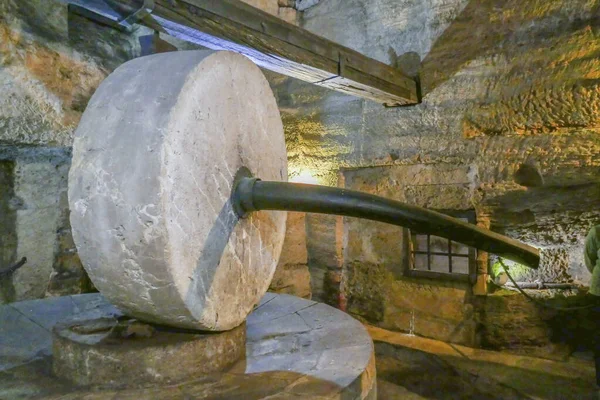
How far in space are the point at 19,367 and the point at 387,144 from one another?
3.61 meters

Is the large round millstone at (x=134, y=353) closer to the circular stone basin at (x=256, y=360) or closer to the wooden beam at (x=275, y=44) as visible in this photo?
the circular stone basin at (x=256, y=360)

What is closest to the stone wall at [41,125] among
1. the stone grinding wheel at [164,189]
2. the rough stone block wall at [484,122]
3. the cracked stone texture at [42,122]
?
the cracked stone texture at [42,122]

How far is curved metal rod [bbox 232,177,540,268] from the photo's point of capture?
1659 mm

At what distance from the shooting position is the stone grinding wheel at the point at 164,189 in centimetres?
157

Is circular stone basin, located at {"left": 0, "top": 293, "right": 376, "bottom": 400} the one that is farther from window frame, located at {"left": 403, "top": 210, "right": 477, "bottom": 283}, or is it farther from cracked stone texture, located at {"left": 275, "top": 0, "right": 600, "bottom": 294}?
cracked stone texture, located at {"left": 275, "top": 0, "right": 600, "bottom": 294}

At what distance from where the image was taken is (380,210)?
1659 mm

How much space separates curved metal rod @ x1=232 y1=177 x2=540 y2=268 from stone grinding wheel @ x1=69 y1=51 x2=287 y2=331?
238 millimetres

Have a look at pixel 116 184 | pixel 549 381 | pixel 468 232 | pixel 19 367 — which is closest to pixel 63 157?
pixel 19 367

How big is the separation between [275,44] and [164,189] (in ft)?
6.70

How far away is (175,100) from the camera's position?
1.64 metres

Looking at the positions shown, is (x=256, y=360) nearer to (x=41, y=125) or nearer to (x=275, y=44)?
(x=275, y=44)

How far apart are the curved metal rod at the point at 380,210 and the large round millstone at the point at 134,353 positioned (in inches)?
25.7

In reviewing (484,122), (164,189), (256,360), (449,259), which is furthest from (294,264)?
Result: (164,189)

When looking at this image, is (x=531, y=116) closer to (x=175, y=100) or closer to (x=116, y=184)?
(x=175, y=100)
